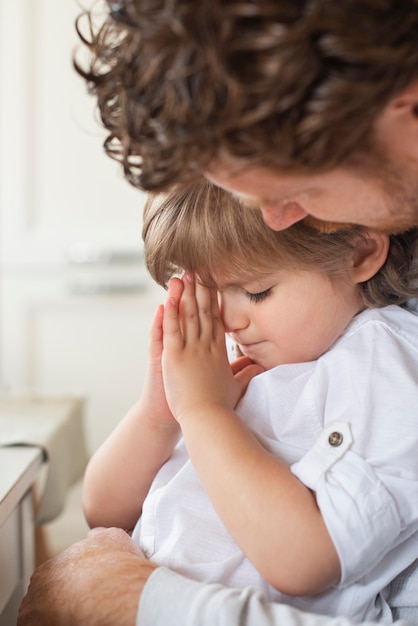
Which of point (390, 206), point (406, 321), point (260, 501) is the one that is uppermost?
point (390, 206)

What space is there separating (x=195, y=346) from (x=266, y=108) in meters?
0.47

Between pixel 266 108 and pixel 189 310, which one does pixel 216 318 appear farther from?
pixel 266 108

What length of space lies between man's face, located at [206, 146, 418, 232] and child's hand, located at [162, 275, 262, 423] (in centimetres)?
28

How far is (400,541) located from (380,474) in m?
0.10

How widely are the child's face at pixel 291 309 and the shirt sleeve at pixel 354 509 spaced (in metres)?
0.18

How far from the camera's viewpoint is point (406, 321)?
105 centimetres

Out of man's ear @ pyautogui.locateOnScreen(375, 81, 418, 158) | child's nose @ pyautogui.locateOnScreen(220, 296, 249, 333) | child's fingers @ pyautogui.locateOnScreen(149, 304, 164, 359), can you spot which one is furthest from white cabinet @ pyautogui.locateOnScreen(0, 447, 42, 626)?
man's ear @ pyautogui.locateOnScreen(375, 81, 418, 158)

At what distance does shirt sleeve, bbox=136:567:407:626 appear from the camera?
0.82 metres

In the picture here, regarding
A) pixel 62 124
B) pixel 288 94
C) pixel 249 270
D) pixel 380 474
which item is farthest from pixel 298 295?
pixel 62 124

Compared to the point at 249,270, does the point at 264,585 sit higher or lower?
lower

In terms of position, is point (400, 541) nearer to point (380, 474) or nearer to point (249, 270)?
point (380, 474)

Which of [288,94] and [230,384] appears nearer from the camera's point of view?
[288,94]

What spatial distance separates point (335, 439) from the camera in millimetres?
932

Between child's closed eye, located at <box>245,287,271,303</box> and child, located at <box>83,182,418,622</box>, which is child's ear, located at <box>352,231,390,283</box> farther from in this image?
child's closed eye, located at <box>245,287,271,303</box>
